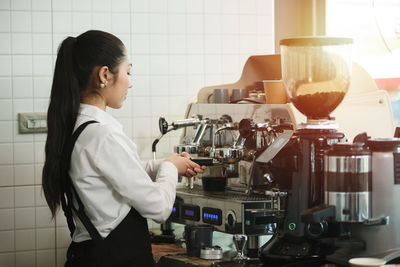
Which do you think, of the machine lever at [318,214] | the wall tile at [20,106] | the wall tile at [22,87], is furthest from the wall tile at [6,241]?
the machine lever at [318,214]

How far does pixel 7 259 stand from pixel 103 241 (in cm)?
127

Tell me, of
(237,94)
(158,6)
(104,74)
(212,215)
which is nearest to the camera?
(104,74)

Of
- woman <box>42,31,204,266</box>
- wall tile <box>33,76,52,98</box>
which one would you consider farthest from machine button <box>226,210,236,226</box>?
wall tile <box>33,76,52,98</box>

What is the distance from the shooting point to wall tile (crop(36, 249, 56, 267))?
3.06 meters

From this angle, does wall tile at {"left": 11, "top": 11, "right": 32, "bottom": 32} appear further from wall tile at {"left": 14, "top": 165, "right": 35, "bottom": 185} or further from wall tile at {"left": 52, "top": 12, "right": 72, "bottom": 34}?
wall tile at {"left": 14, "top": 165, "right": 35, "bottom": 185}

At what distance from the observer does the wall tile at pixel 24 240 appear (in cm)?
304

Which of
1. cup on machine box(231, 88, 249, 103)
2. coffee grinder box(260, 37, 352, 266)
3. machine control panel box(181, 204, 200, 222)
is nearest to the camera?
coffee grinder box(260, 37, 352, 266)

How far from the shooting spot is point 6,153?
3.02 meters

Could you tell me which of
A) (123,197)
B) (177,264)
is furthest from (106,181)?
(177,264)

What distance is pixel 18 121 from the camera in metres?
3.03

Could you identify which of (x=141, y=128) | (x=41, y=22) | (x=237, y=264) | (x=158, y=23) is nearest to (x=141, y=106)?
(x=141, y=128)

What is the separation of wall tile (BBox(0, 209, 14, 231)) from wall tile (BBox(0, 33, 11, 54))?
76cm

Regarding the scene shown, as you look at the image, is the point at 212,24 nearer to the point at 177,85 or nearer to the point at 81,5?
the point at 177,85

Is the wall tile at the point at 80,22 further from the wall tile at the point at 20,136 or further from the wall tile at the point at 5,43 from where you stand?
the wall tile at the point at 20,136
